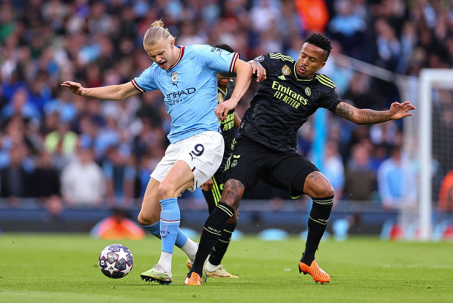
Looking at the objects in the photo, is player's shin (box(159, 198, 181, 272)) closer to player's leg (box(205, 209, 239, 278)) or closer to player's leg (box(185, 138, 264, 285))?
player's leg (box(185, 138, 264, 285))

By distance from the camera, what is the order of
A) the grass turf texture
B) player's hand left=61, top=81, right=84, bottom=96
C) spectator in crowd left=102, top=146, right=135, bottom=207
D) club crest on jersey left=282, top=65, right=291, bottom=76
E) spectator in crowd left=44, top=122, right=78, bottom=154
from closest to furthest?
the grass turf texture, player's hand left=61, top=81, right=84, bottom=96, club crest on jersey left=282, top=65, right=291, bottom=76, spectator in crowd left=102, top=146, right=135, bottom=207, spectator in crowd left=44, top=122, right=78, bottom=154

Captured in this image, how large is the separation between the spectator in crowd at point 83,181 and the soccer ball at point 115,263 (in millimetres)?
9296

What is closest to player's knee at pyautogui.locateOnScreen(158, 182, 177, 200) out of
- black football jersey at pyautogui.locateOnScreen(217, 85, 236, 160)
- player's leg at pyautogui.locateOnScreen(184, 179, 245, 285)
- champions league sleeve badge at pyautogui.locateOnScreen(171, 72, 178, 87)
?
player's leg at pyautogui.locateOnScreen(184, 179, 245, 285)

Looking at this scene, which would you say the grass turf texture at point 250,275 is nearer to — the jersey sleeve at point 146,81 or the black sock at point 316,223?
the black sock at point 316,223

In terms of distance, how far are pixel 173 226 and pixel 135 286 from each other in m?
0.68

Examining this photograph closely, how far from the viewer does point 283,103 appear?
7645 mm

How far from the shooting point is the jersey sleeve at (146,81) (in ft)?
25.1

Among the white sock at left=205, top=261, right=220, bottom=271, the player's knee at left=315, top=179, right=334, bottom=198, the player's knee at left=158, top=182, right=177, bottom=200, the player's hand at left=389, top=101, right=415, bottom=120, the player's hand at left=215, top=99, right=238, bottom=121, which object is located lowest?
the white sock at left=205, top=261, right=220, bottom=271

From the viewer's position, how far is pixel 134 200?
16.4 meters

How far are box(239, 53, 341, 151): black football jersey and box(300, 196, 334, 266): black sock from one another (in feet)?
2.29

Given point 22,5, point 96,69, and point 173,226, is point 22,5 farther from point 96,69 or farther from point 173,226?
point 173,226

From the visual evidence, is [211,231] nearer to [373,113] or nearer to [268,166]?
[268,166]

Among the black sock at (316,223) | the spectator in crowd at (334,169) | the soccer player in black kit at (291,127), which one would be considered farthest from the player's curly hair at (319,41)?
the spectator in crowd at (334,169)

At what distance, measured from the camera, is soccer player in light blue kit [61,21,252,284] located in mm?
6953
